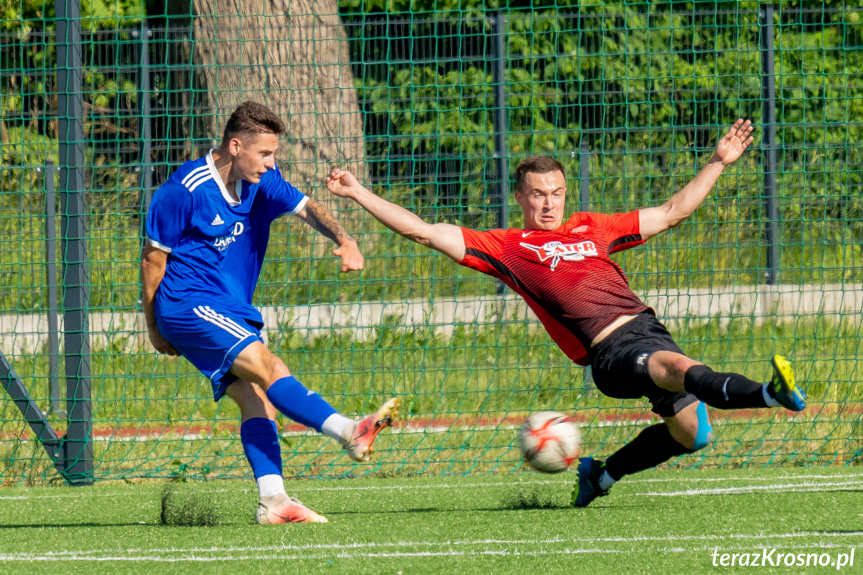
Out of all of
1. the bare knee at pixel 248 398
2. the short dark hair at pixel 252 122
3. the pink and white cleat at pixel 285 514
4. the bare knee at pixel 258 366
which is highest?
the short dark hair at pixel 252 122

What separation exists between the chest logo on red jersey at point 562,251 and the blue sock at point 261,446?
1.44 meters

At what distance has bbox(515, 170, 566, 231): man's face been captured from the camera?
516 centimetres

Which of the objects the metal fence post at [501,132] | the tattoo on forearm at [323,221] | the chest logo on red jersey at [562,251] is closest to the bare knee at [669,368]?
the chest logo on red jersey at [562,251]

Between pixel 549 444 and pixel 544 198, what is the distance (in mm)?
1266

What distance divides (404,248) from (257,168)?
2651 millimetres

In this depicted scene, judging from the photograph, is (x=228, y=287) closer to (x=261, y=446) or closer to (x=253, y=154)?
(x=253, y=154)

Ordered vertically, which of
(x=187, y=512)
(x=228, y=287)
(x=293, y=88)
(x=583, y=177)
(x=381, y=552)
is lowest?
(x=187, y=512)

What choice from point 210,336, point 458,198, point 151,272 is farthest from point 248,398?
point 458,198

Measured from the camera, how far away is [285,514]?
15.4 feet

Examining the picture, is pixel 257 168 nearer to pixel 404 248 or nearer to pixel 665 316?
pixel 404 248

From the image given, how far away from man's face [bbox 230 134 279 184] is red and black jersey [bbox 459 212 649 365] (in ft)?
3.21

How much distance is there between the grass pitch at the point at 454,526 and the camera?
3.85m

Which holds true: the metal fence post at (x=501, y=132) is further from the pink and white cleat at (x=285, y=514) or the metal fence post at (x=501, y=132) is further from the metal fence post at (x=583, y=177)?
the pink and white cleat at (x=285, y=514)

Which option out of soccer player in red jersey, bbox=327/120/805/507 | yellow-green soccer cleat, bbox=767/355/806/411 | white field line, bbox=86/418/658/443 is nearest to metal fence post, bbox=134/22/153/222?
white field line, bbox=86/418/658/443
